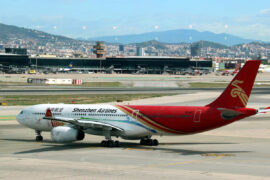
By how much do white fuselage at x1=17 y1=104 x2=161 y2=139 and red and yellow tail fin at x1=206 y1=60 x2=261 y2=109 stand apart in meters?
6.88

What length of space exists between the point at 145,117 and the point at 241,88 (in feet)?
28.8

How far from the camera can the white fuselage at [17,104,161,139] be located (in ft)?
137

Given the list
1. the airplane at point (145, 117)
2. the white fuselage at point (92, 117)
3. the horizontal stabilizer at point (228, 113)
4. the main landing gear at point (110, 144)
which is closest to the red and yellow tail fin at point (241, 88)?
the airplane at point (145, 117)

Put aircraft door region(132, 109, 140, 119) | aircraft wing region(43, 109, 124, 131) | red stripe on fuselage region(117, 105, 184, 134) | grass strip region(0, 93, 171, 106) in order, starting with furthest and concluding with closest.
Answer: grass strip region(0, 93, 171, 106), aircraft door region(132, 109, 140, 119), aircraft wing region(43, 109, 124, 131), red stripe on fuselage region(117, 105, 184, 134)

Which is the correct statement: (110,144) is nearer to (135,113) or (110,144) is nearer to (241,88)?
(135,113)

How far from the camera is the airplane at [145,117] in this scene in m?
37.5

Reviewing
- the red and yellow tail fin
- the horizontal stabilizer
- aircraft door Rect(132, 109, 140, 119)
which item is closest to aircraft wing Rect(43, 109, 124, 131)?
aircraft door Rect(132, 109, 140, 119)

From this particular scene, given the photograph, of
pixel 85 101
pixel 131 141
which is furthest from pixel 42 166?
pixel 85 101

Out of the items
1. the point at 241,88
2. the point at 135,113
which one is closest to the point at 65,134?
the point at 135,113

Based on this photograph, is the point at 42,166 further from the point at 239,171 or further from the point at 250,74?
the point at 250,74

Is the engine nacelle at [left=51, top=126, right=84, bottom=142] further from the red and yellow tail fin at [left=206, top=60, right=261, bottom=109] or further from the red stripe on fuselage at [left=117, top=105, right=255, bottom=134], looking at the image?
the red and yellow tail fin at [left=206, top=60, right=261, bottom=109]

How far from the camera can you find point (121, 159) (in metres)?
34.9

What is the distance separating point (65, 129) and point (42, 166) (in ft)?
33.1

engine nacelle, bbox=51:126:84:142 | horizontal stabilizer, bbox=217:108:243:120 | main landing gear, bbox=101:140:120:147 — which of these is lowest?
main landing gear, bbox=101:140:120:147
